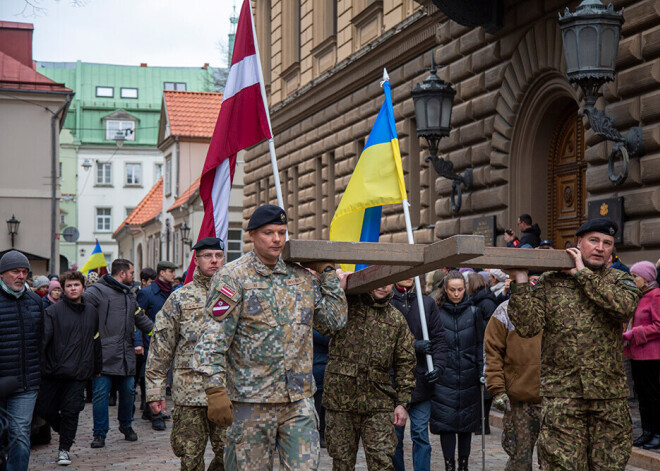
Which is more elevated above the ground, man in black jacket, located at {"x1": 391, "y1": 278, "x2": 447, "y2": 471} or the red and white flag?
the red and white flag

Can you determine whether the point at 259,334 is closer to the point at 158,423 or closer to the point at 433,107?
the point at 158,423

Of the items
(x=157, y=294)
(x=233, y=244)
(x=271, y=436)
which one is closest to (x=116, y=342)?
(x=157, y=294)

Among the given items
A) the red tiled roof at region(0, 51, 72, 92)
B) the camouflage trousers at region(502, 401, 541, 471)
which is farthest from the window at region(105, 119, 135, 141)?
the camouflage trousers at region(502, 401, 541, 471)

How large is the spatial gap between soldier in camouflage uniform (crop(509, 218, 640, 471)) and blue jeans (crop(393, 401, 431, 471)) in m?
2.10

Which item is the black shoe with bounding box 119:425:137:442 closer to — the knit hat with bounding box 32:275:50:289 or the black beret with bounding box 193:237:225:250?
the black beret with bounding box 193:237:225:250

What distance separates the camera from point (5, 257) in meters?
8.27

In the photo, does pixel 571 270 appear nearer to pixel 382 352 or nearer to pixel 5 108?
pixel 382 352

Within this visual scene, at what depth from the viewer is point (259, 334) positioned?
19.1 ft

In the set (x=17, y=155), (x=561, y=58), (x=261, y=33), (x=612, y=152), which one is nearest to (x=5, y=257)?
(x=612, y=152)

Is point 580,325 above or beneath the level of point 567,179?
beneath

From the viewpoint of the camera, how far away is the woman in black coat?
8727 mm

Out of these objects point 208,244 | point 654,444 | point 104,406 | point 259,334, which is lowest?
point 654,444

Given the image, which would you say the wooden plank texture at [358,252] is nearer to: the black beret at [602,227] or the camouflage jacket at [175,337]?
the black beret at [602,227]

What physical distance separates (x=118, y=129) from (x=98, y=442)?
7187cm
